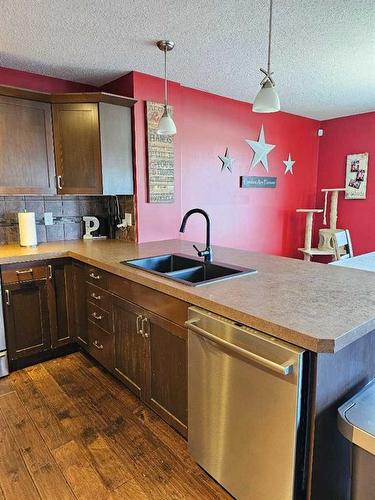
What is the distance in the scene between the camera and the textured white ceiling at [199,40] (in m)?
1.81

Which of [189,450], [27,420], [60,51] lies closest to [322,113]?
[60,51]

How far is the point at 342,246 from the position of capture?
3.13m

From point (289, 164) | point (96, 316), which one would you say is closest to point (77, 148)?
point (96, 316)

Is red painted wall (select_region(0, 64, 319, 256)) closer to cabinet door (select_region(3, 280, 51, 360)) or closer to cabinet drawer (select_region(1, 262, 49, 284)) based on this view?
cabinet drawer (select_region(1, 262, 49, 284))

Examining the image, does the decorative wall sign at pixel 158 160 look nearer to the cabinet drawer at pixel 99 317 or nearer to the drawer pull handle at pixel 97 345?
the cabinet drawer at pixel 99 317

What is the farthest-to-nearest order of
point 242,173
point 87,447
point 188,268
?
1. point 242,173
2. point 188,268
3. point 87,447

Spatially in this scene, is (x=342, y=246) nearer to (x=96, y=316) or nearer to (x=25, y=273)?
(x=96, y=316)

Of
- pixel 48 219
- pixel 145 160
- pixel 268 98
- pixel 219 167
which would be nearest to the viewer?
pixel 268 98

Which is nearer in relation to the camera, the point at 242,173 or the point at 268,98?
the point at 268,98

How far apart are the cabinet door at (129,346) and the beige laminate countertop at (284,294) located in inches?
9.4

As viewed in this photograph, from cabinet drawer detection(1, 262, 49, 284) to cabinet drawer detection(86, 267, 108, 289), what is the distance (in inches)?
13.9

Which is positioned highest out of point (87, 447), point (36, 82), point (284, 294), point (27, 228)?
point (36, 82)

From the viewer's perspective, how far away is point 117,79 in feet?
9.71

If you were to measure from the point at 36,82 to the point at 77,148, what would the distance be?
0.69m
